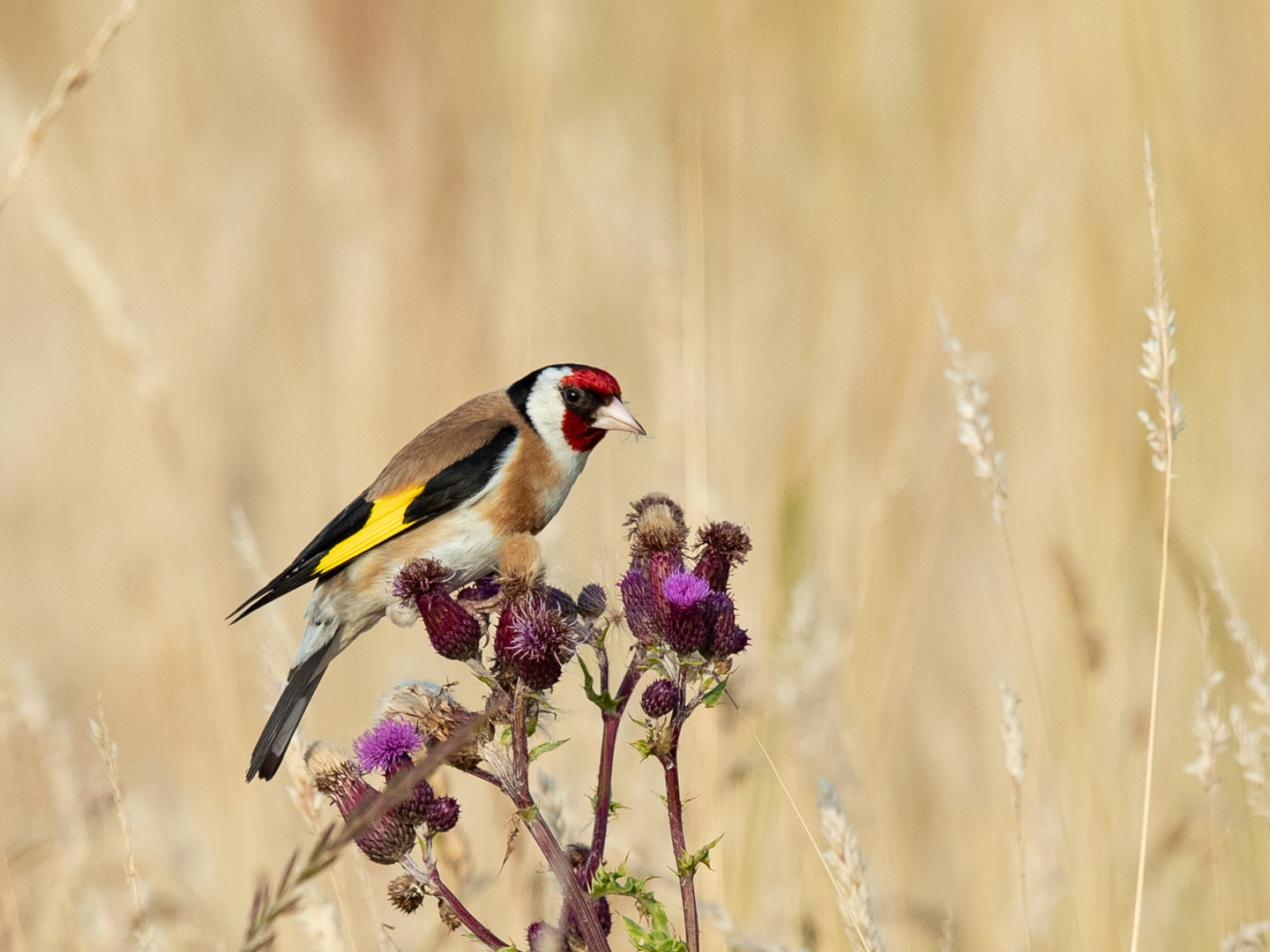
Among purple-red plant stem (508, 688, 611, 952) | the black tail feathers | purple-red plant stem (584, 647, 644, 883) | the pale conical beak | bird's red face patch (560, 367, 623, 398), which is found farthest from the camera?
bird's red face patch (560, 367, 623, 398)

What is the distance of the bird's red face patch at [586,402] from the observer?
11.1ft

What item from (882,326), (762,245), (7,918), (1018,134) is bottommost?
(7,918)

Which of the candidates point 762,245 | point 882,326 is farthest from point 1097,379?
point 762,245

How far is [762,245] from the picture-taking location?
584 cm

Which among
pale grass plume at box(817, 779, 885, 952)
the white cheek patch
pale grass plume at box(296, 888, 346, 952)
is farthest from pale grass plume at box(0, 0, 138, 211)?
pale grass plume at box(817, 779, 885, 952)

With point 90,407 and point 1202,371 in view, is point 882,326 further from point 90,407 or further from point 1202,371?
point 90,407

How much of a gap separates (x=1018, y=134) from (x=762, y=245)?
131cm

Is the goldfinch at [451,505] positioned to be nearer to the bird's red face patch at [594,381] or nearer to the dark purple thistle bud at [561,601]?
the bird's red face patch at [594,381]

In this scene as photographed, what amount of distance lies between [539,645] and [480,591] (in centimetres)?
50

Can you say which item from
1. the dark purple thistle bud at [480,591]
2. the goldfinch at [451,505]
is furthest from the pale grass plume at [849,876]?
the goldfinch at [451,505]

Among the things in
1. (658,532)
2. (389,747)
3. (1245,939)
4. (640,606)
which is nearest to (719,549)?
(658,532)

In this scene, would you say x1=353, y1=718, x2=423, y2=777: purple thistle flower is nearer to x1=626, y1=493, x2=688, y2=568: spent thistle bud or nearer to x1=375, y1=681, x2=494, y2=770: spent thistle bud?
x1=375, y1=681, x2=494, y2=770: spent thistle bud

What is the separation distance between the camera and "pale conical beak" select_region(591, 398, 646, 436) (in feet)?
10.7

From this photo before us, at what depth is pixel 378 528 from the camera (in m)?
3.22
